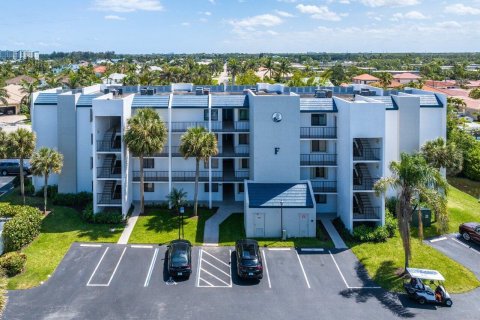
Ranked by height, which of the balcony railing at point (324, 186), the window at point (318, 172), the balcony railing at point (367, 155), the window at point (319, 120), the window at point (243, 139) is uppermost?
the window at point (319, 120)

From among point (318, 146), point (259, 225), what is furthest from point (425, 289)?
point (318, 146)

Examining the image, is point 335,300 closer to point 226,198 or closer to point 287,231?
point 287,231

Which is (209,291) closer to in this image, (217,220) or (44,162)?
(217,220)

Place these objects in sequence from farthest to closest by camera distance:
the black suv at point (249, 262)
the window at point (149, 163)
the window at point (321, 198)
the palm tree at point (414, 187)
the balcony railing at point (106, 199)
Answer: the window at point (149, 163), the window at point (321, 198), the balcony railing at point (106, 199), the black suv at point (249, 262), the palm tree at point (414, 187)

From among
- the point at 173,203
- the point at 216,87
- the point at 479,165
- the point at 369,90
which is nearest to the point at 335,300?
the point at 173,203

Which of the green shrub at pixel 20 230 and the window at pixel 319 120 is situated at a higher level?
the window at pixel 319 120

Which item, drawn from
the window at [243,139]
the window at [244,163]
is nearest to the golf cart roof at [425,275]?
the window at [244,163]

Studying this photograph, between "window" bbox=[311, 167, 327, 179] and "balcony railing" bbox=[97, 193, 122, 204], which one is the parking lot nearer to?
"balcony railing" bbox=[97, 193, 122, 204]

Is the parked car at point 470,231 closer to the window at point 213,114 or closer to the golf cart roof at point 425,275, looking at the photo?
the golf cart roof at point 425,275
